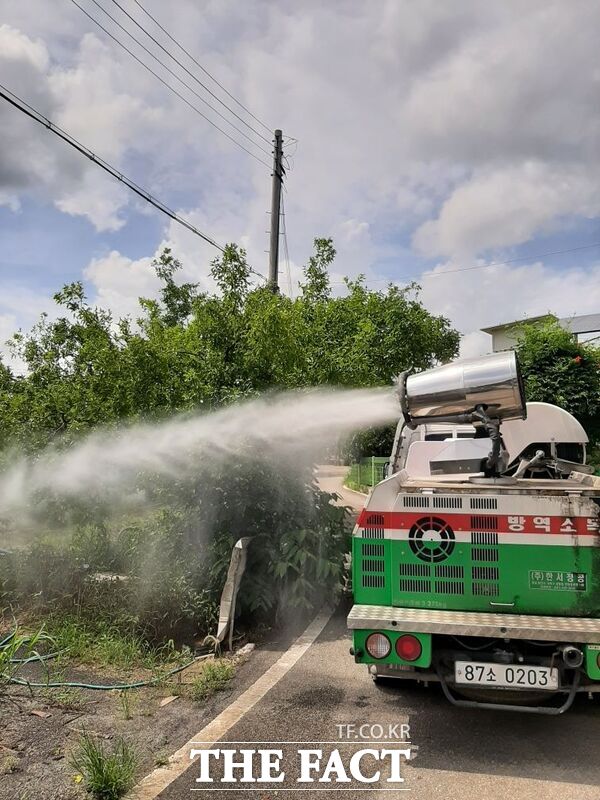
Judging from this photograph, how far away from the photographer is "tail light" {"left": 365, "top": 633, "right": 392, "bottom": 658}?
4.02 m

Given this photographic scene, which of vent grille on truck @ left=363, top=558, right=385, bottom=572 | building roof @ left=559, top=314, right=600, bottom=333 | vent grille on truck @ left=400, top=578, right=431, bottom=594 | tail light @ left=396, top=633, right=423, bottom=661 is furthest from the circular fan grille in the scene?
building roof @ left=559, top=314, right=600, bottom=333

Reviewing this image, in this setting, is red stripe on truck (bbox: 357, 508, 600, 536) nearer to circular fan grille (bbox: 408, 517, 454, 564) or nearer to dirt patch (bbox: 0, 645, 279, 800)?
circular fan grille (bbox: 408, 517, 454, 564)

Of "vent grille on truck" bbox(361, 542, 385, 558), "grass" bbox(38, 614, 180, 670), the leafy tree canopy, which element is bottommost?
"grass" bbox(38, 614, 180, 670)

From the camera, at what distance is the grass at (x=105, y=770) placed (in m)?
3.32

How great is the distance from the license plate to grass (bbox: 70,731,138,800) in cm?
205

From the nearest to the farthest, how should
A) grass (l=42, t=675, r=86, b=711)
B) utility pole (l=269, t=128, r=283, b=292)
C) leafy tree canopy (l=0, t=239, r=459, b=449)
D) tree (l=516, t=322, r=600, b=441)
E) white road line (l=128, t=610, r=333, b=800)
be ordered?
white road line (l=128, t=610, r=333, b=800), grass (l=42, t=675, r=86, b=711), leafy tree canopy (l=0, t=239, r=459, b=449), utility pole (l=269, t=128, r=283, b=292), tree (l=516, t=322, r=600, b=441)

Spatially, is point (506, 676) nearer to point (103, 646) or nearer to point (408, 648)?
point (408, 648)

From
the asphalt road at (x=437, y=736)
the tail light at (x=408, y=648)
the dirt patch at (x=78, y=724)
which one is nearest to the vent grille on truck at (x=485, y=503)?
the tail light at (x=408, y=648)

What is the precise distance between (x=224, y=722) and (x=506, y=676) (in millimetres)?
1922

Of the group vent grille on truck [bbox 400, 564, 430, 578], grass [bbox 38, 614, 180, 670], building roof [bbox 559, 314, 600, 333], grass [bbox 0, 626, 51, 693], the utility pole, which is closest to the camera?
vent grille on truck [bbox 400, 564, 430, 578]

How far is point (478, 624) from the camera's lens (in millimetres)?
3859

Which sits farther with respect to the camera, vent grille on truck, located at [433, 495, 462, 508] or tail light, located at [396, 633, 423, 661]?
vent grille on truck, located at [433, 495, 462, 508]

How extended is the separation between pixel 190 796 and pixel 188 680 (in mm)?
1841

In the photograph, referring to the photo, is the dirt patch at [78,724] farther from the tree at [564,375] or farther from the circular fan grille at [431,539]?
the tree at [564,375]
